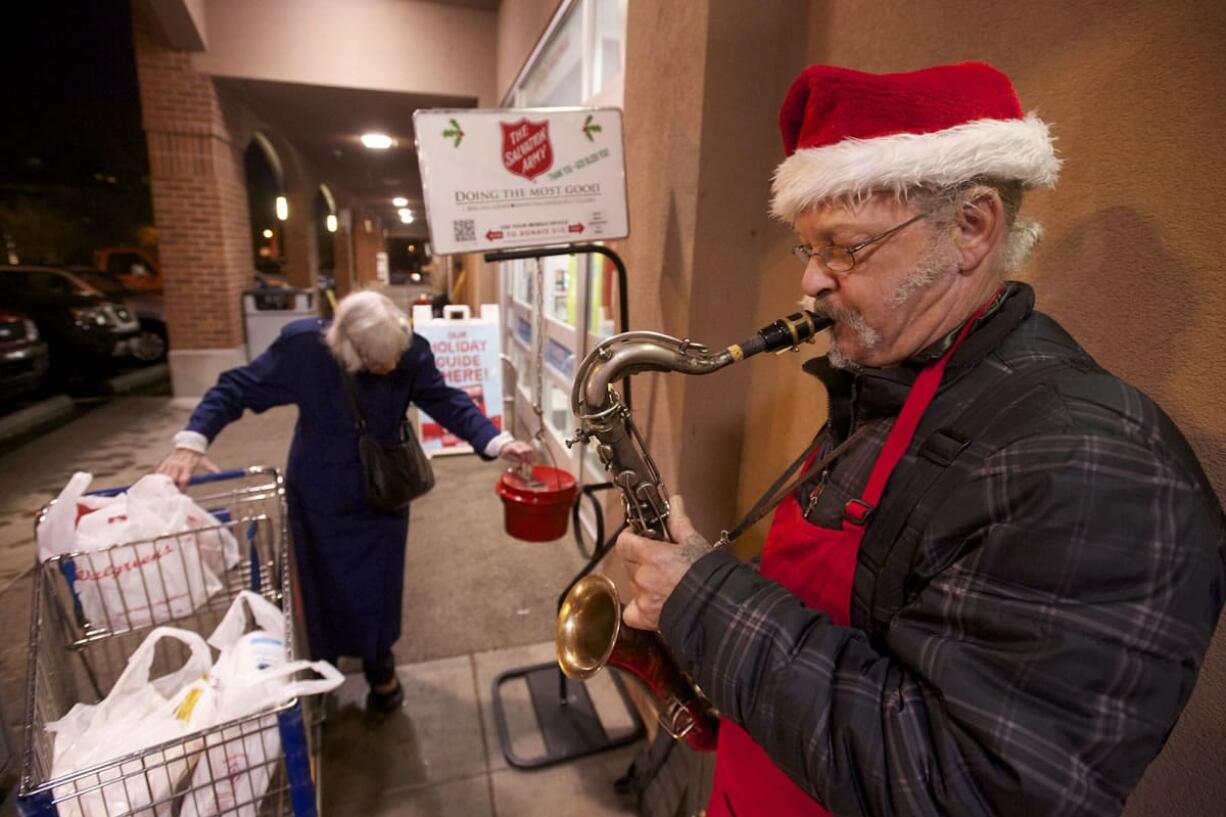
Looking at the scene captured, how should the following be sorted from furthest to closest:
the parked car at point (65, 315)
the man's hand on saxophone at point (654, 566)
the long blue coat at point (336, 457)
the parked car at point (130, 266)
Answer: the parked car at point (130, 266) → the parked car at point (65, 315) → the long blue coat at point (336, 457) → the man's hand on saxophone at point (654, 566)

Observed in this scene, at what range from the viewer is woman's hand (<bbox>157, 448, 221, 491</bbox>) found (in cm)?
196

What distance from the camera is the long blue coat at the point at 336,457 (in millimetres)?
2232

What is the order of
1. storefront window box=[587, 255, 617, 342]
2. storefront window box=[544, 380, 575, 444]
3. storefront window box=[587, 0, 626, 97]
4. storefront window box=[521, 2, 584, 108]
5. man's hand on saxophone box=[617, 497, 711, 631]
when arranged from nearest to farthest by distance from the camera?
man's hand on saxophone box=[617, 497, 711, 631]
storefront window box=[587, 255, 617, 342]
storefront window box=[587, 0, 626, 97]
storefront window box=[521, 2, 584, 108]
storefront window box=[544, 380, 575, 444]

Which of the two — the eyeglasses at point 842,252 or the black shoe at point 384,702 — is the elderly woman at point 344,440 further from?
the eyeglasses at point 842,252

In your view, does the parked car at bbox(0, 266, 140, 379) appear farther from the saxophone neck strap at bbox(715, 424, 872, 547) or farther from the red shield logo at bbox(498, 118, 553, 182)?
the saxophone neck strap at bbox(715, 424, 872, 547)

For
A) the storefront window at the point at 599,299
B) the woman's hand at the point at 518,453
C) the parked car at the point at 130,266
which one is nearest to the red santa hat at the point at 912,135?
the woman's hand at the point at 518,453

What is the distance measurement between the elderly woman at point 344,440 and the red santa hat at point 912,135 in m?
1.65

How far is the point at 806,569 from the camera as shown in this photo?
105 centimetres

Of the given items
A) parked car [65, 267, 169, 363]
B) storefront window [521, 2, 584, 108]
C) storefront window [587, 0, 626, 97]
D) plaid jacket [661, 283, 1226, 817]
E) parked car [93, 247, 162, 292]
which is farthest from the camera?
parked car [93, 247, 162, 292]

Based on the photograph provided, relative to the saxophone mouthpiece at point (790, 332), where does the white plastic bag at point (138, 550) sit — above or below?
below

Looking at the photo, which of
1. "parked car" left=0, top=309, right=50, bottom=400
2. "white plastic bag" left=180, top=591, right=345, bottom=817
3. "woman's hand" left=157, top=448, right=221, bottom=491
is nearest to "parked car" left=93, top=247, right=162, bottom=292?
"parked car" left=0, top=309, right=50, bottom=400

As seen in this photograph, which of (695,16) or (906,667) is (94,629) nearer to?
(906,667)

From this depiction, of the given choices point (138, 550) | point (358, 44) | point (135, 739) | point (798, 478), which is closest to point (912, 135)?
point (798, 478)

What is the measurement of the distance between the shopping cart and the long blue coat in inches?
14.5
